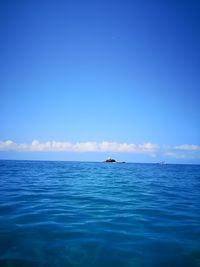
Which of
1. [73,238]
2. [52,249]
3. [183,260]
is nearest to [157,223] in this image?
[183,260]

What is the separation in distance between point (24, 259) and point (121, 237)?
2599 millimetres

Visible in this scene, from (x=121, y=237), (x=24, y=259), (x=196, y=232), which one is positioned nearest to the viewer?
(x=24, y=259)

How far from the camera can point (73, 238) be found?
502 centimetres

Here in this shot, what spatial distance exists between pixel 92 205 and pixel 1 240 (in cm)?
453

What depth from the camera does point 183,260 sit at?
4.15 m

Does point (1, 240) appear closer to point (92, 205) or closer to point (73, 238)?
point (73, 238)

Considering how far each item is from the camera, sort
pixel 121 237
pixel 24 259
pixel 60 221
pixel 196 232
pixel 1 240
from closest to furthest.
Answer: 1. pixel 24 259
2. pixel 1 240
3. pixel 121 237
4. pixel 196 232
5. pixel 60 221

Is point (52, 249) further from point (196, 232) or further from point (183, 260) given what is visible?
point (196, 232)

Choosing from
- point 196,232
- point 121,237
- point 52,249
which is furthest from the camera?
point 196,232

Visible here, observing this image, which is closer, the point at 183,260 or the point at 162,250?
the point at 183,260

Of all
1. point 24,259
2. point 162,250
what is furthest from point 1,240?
point 162,250

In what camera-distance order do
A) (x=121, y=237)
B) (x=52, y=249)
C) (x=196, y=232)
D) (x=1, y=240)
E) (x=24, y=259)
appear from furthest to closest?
(x=196, y=232) < (x=121, y=237) < (x=1, y=240) < (x=52, y=249) < (x=24, y=259)

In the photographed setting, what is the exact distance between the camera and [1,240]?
15.5ft

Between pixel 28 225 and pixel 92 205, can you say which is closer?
pixel 28 225
